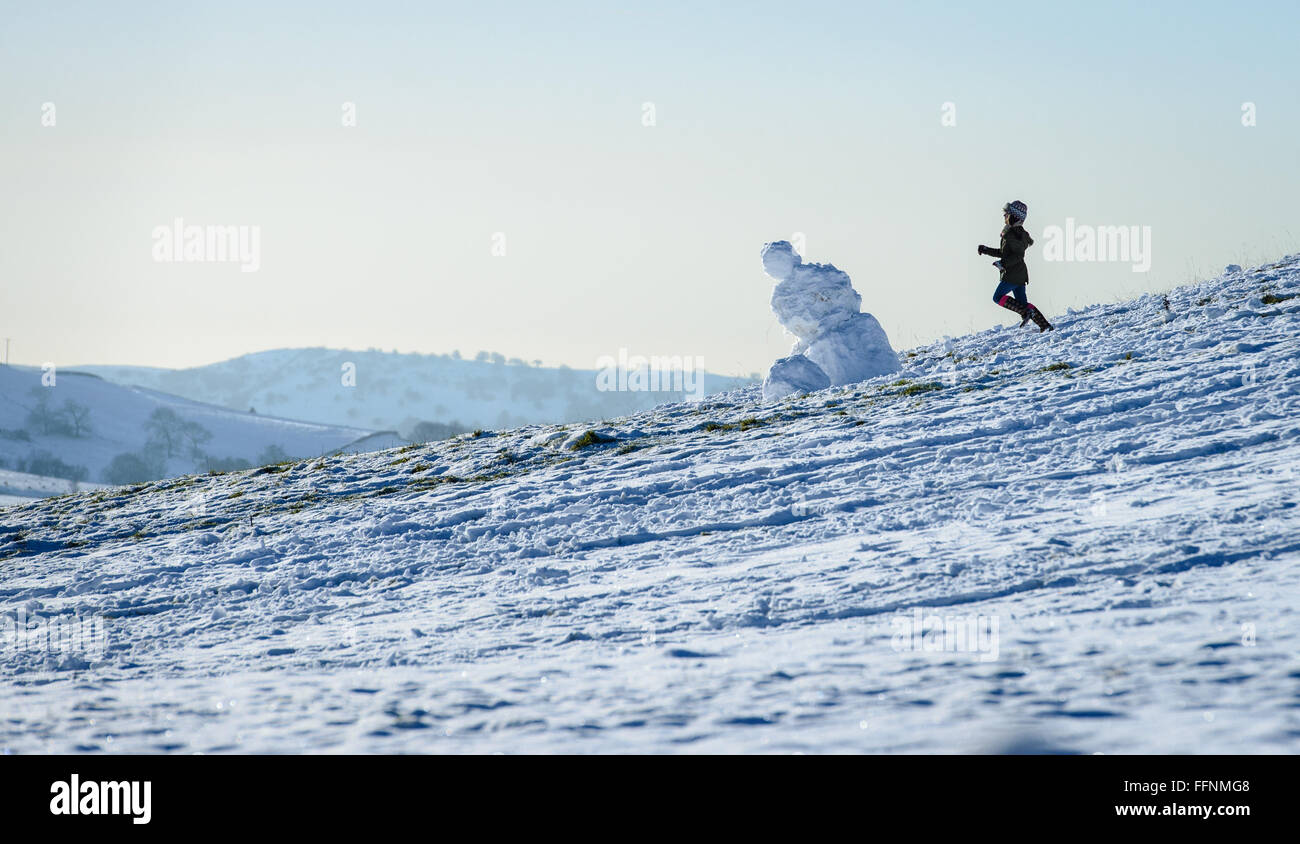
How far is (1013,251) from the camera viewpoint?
17594mm

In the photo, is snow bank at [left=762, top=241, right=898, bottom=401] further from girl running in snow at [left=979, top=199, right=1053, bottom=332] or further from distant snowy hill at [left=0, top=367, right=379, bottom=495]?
distant snowy hill at [left=0, top=367, right=379, bottom=495]

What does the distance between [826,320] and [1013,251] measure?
3.35m

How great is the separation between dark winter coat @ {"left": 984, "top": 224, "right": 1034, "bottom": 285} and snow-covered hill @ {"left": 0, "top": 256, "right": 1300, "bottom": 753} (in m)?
2.24

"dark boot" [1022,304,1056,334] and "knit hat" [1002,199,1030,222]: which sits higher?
"knit hat" [1002,199,1030,222]

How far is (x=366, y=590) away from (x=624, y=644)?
136 inches

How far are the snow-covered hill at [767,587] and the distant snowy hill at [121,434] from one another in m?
115

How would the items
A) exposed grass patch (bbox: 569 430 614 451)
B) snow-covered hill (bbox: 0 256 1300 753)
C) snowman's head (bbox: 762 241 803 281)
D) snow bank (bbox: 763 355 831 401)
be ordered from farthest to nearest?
snowman's head (bbox: 762 241 803 281) < snow bank (bbox: 763 355 831 401) < exposed grass patch (bbox: 569 430 614 451) < snow-covered hill (bbox: 0 256 1300 753)

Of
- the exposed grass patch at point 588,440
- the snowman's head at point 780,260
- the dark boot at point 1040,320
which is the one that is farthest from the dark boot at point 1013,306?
the exposed grass patch at point 588,440

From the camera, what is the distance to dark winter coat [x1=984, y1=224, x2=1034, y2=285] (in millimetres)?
17547

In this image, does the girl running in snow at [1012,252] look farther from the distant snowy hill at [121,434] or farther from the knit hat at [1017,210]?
the distant snowy hill at [121,434]

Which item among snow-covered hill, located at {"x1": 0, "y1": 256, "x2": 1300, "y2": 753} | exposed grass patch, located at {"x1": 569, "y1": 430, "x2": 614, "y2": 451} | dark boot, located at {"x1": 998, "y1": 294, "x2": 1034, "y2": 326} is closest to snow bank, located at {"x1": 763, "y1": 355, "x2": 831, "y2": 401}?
snow-covered hill, located at {"x1": 0, "y1": 256, "x2": 1300, "y2": 753}

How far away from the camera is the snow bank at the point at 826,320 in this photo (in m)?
19.2

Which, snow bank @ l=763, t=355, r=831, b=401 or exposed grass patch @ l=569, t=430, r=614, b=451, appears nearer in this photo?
exposed grass patch @ l=569, t=430, r=614, b=451

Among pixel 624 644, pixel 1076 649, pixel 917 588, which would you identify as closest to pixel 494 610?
pixel 624 644
